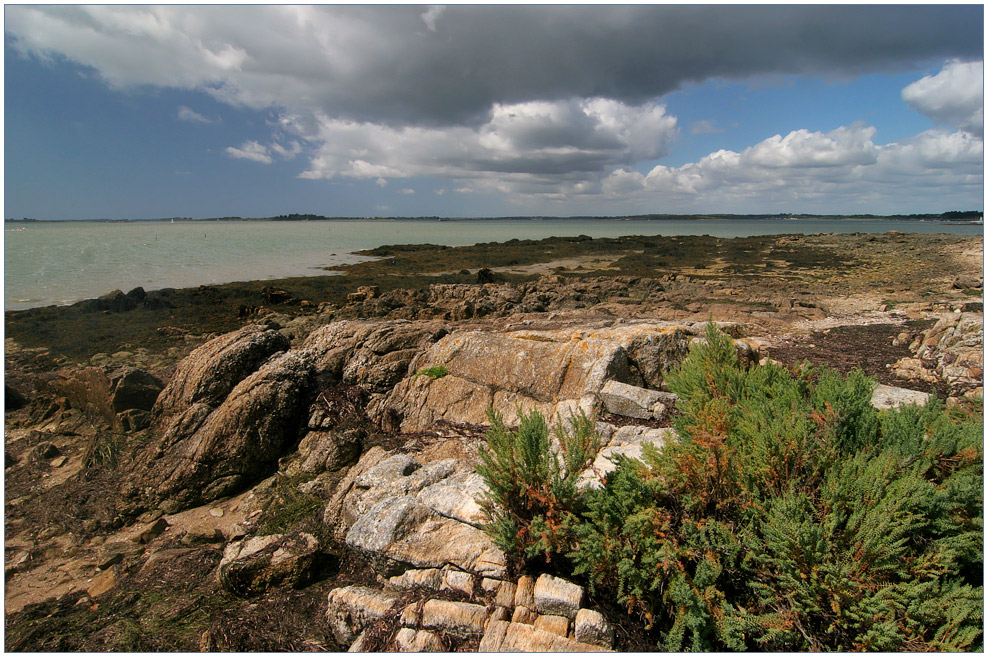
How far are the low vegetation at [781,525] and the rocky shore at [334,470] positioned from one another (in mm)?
431

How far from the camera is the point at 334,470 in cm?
684

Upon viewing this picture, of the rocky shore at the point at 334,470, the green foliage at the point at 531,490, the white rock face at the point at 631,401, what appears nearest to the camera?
the green foliage at the point at 531,490

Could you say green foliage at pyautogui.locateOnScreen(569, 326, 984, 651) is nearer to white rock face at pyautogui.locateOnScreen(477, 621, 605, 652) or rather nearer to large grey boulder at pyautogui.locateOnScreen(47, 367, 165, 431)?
white rock face at pyautogui.locateOnScreen(477, 621, 605, 652)

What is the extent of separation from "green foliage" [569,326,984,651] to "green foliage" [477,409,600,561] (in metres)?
0.20

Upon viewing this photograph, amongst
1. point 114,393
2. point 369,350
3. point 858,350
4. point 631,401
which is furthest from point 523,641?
point 858,350

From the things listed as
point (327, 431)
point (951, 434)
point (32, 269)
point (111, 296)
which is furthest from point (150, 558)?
point (32, 269)

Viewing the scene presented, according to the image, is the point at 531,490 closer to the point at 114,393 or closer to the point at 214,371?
the point at 214,371

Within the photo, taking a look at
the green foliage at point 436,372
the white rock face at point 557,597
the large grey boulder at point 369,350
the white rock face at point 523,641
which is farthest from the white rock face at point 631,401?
the large grey boulder at point 369,350

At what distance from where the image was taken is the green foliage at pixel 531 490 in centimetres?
342

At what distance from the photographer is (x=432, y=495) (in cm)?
460

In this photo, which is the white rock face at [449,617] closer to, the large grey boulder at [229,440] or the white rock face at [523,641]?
the white rock face at [523,641]

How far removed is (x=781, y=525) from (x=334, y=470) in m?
5.89

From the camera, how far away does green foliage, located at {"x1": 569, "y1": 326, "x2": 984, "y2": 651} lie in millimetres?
2686

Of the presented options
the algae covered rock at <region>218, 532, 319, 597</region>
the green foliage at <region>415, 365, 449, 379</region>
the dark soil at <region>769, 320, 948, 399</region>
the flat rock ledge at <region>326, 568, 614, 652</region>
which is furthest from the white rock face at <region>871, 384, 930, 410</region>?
the algae covered rock at <region>218, 532, 319, 597</region>
